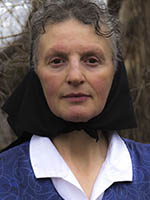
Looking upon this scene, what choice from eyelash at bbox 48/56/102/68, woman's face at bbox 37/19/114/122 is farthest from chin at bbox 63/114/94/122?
eyelash at bbox 48/56/102/68

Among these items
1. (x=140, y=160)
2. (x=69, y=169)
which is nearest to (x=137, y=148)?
(x=140, y=160)

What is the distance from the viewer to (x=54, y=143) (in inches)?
82.3

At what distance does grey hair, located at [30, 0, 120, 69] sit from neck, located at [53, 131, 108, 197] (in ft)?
1.37

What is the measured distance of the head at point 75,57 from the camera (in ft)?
6.19

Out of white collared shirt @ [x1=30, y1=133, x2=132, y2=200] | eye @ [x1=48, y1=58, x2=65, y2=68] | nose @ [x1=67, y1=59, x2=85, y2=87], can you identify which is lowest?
white collared shirt @ [x1=30, y1=133, x2=132, y2=200]

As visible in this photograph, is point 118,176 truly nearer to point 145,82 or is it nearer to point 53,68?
point 53,68

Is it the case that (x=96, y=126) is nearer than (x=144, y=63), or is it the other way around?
(x=96, y=126)

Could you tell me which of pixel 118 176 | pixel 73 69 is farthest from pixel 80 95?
pixel 118 176

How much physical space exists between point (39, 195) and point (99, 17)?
920 millimetres

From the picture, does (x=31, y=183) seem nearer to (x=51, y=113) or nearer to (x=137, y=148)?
(x=51, y=113)

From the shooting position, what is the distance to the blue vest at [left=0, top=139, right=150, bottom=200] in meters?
1.89

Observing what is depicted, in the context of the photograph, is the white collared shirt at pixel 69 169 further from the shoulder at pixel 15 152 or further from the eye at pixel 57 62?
the eye at pixel 57 62

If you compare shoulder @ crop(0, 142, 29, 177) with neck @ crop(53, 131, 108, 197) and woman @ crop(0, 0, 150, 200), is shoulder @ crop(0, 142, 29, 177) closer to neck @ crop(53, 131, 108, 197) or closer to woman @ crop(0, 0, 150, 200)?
woman @ crop(0, 0, 150, 200)

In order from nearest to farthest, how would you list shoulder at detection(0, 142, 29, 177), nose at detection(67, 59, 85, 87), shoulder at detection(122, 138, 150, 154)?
nose at detection(67, 59, 85, 87)
shoulder at detection(0, 142, 29, 177)
shoulder at detection(122, 138, 150, 154)
